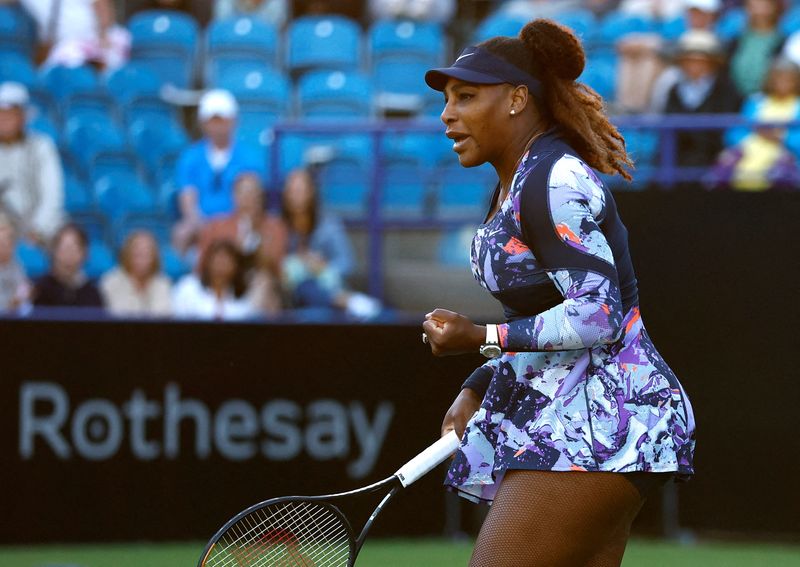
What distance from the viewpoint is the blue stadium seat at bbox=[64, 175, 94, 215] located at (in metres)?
10.4

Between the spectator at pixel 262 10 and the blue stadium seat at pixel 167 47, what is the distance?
1.19ft

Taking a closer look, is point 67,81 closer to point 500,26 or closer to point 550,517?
point 500,26

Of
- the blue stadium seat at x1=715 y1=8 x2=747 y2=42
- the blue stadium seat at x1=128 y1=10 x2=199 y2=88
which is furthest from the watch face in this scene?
the blue stadium seat at x1=128 y1=10 x2=199 y2=88

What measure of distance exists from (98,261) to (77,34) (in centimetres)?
247

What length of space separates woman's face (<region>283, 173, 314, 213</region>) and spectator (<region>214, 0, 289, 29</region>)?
339cm

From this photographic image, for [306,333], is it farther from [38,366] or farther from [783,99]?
[783,99]

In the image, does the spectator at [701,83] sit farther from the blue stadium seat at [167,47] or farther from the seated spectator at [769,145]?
the blue stadium seat at [167,47]

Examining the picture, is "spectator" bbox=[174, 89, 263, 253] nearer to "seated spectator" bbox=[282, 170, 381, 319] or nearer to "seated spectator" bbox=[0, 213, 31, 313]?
"seated spectator" bbox=[282, 170, 381, 319]

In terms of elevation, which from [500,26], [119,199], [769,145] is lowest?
[119,199]

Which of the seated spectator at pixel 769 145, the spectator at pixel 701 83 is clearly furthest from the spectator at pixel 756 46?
the seated spectator at pixel 769 145

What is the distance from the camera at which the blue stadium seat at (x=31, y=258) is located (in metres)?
9.60

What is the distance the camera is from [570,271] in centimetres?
319

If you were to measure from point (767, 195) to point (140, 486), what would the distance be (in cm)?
357

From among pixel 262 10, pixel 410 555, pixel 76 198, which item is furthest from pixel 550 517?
pixel 262 10
